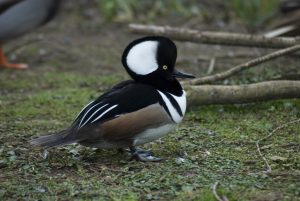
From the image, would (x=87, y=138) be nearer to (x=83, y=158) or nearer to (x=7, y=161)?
(x=83, y=158)

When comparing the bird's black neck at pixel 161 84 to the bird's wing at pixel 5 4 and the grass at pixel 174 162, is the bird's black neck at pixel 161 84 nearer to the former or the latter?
the grass at pixel 174 162

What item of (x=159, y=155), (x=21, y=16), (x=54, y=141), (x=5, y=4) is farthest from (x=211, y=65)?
(x=54, y=141)

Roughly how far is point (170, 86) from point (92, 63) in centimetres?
347

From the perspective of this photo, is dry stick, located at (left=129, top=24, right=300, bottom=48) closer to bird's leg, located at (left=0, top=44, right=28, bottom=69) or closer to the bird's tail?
bird's leg, located at (left=0, top=44, right=28, bottom=69)

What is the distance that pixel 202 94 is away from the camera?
17.2 ft

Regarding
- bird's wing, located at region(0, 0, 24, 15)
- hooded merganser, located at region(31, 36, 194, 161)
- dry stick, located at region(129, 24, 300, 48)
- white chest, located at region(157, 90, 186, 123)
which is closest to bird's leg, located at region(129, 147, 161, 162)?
hooded merganser, located at region(31, 36, 194, 161)

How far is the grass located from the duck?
1732mm

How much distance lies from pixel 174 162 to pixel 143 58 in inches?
25.9

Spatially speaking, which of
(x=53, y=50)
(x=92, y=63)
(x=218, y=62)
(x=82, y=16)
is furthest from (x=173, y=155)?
(x=82, y=16)

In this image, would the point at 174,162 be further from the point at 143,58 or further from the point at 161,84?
the point at 143,58

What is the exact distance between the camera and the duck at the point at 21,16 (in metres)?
7.14

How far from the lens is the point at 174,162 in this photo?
408cm

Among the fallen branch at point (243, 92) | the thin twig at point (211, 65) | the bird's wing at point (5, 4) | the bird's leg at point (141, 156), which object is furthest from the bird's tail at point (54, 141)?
the bird's wing at point (5, 4)

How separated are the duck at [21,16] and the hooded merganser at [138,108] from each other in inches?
129
